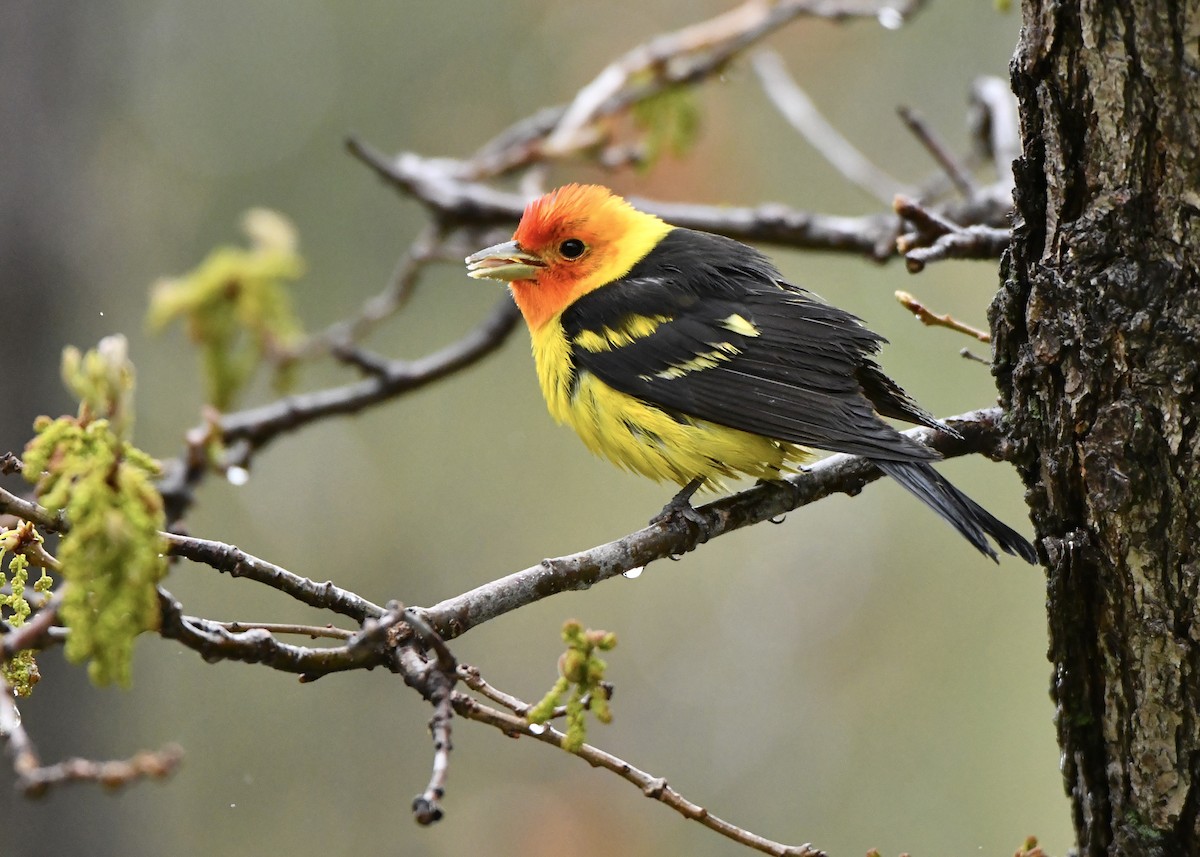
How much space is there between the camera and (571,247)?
4461 mm

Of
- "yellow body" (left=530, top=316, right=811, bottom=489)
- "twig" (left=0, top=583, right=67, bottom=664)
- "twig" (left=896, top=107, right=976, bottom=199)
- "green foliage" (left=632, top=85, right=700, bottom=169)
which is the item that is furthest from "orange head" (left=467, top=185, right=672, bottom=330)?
"twig" (left=0, top=583, right=67, bottom=664)

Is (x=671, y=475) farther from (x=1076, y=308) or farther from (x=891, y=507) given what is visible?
(x=891, y=507)

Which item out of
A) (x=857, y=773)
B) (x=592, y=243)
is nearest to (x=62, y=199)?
(x=592, y=243)

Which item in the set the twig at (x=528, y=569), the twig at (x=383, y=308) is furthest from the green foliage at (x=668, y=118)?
the twig at (x=528, y=569)

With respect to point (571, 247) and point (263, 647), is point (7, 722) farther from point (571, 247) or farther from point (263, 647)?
point (571, 247)

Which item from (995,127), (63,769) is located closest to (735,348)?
(995,127)

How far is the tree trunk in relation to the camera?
82.6 inches

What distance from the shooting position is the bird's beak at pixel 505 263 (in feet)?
14.4

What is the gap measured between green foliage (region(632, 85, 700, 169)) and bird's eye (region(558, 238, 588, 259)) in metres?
0.94

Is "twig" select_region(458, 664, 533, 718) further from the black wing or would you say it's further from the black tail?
the black wing

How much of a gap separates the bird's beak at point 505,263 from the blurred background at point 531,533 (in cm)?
392

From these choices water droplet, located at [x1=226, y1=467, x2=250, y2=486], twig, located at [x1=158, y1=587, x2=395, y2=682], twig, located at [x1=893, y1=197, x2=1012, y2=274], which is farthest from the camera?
water droplet, located at [x1=226, y1=467, x2=250, y2=486]

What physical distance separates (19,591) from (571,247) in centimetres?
274

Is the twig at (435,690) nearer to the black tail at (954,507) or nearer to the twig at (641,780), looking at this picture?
the twig at (641,780)
